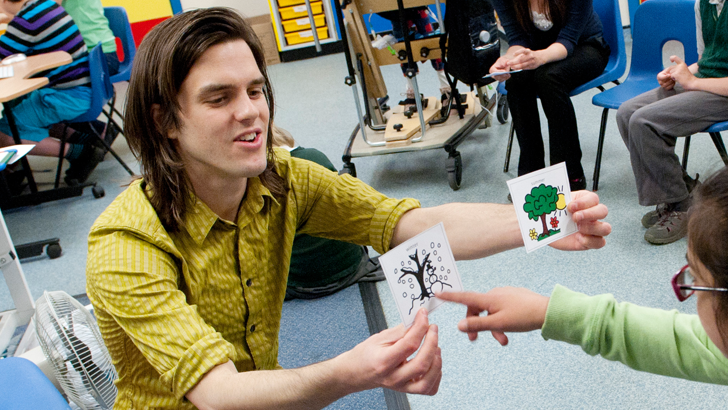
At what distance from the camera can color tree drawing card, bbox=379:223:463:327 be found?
108 centimetres

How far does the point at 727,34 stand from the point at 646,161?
536 millimetres

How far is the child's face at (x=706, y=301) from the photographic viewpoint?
34.6 inches

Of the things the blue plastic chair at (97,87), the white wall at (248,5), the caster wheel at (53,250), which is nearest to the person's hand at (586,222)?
the caster wheel at (53,250)

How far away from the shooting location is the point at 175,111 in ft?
3.98

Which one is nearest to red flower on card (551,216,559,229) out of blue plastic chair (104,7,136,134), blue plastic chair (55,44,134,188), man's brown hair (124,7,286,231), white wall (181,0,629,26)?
man's brown hair (124,7,286,231)

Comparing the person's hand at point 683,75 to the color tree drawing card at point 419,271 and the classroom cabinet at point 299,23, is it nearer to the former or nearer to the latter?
the color tree drawing card at point 419,271

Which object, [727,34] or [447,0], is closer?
[727,34]

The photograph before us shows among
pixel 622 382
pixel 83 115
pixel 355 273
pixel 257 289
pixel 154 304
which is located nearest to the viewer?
pixel 154 304

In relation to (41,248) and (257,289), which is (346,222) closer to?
(257,289)

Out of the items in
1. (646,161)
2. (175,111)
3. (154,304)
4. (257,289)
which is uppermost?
(175,111)

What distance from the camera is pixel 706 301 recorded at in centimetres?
90

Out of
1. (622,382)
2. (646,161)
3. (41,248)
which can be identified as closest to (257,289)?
(622,382)

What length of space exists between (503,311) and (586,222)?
0.80 feet

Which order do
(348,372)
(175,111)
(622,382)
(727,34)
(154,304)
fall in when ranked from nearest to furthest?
(348,372), (154,304), (175,111), (622,382), (727,34)
